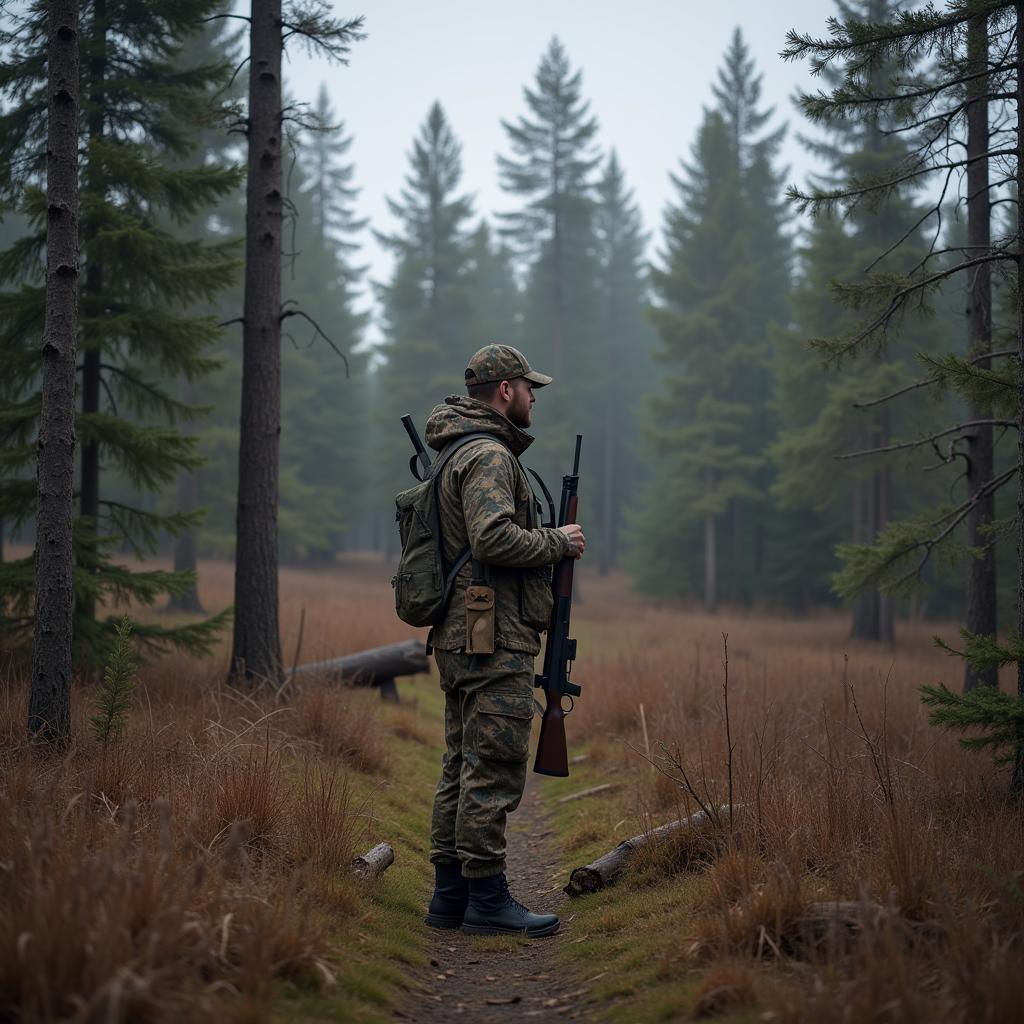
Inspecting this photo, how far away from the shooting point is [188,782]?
15.0ft

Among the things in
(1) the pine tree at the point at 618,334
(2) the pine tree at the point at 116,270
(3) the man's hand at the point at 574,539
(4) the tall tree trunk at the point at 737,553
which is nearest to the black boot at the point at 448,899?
(3) the man's hand at the point at 574,539

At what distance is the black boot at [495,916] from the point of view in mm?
4602

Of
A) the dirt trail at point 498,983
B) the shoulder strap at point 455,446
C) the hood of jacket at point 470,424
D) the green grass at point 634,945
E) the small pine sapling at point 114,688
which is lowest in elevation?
the dirt trail at point 498,983

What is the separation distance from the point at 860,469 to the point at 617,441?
82.8ft

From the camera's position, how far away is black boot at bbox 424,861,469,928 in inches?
187

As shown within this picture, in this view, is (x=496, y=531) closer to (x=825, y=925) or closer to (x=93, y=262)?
(x=825, y=925)

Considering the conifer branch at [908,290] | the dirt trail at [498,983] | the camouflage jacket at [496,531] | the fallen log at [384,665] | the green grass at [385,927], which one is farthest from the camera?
the fallen log at [384,665]

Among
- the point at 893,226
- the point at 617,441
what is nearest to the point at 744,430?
the point at 893,226

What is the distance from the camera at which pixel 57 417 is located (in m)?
5.47

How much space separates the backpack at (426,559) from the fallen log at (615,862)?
185 centimetres

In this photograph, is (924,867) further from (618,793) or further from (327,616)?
(327,616)

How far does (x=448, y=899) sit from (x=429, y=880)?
2.94ft

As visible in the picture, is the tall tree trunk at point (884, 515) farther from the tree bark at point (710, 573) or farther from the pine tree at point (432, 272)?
the pine tree at point (432, 272)

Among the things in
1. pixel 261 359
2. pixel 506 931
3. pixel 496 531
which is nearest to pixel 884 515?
pixel 261 359
